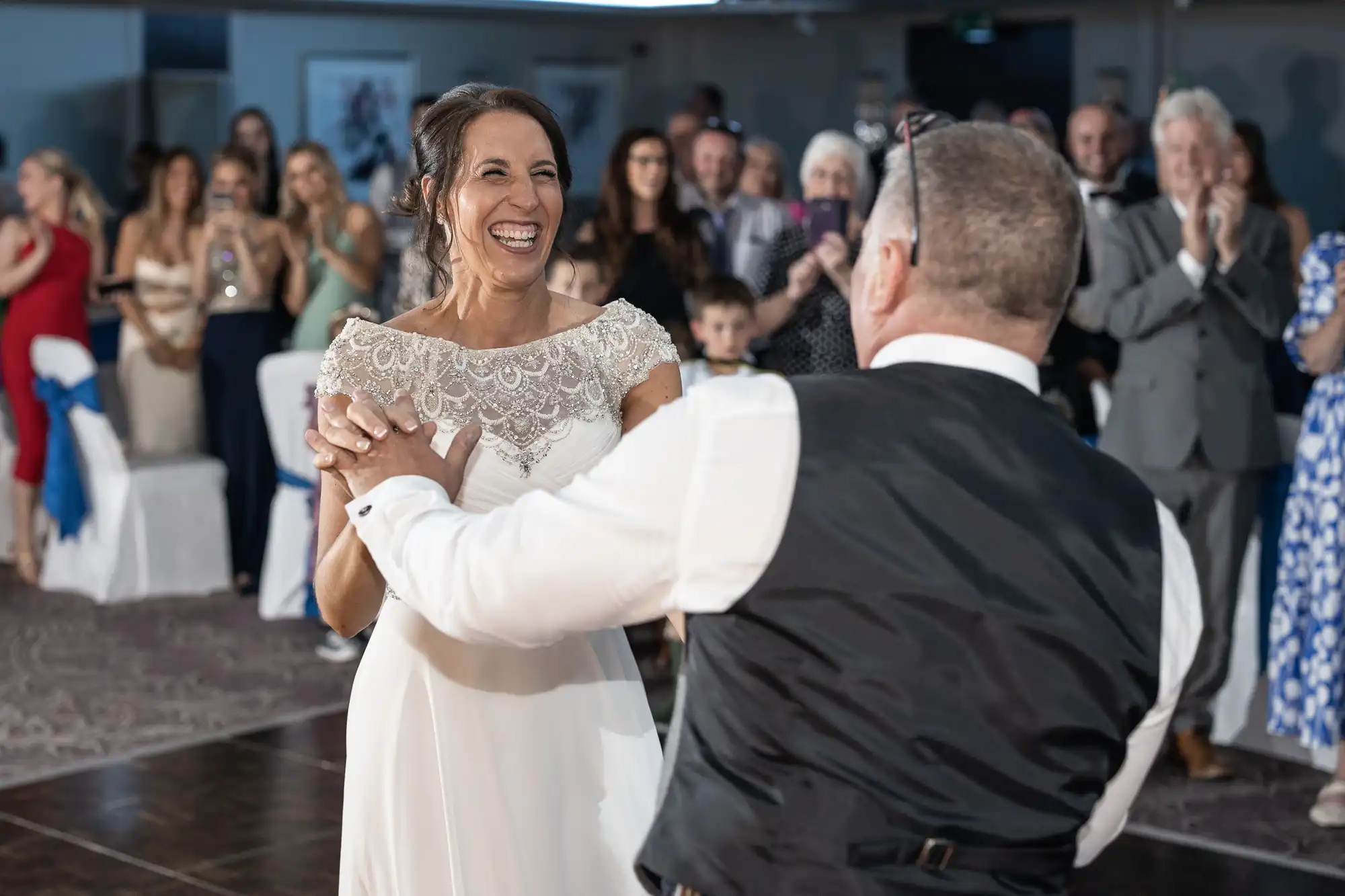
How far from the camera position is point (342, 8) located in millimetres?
10789

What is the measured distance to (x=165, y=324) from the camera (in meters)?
7.43

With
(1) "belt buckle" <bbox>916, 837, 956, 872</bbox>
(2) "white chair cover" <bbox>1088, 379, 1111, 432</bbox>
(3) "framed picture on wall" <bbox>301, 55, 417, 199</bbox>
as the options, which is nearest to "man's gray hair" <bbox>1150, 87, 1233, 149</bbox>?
(2) "white chair cover" <bbox>1088, 379, 1111, 432</bbox>

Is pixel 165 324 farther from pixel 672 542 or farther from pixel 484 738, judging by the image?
pixel 672 542

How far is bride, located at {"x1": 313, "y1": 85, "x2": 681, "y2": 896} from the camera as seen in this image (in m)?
2.38

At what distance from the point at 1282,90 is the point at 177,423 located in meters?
6.04

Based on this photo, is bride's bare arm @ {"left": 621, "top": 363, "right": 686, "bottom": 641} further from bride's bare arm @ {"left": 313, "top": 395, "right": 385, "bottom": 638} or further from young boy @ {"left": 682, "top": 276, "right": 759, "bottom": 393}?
young boy @ {"left": 682, "top": 276, "right": 759, "bottom": 393}

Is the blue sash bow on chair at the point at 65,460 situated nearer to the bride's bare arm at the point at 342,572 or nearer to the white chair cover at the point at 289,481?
the white chair cover at the point at 289,481

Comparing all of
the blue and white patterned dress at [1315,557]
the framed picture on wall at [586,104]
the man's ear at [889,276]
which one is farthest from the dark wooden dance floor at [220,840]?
the framed picture on wall at [586,104]

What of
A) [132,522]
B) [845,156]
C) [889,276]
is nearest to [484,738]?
[889,276]

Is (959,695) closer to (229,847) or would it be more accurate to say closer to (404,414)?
(404,414)

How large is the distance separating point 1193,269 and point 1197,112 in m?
0.40

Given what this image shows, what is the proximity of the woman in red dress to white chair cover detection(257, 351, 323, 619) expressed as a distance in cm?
112

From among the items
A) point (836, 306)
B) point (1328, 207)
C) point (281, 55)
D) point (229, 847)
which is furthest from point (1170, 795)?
point (281, 55)

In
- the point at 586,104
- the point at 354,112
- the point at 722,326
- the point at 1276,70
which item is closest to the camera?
the point at 722,326
